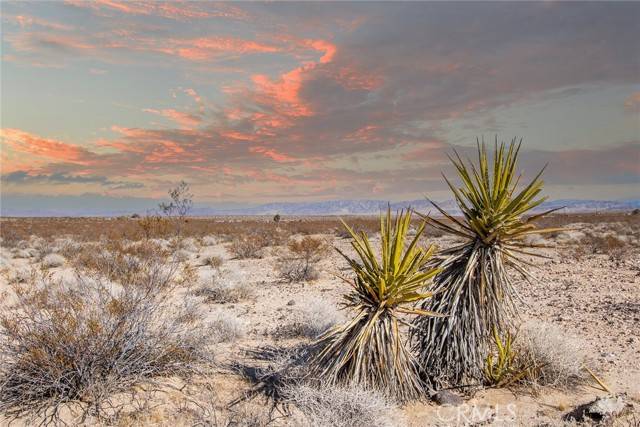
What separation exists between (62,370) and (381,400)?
3.74m

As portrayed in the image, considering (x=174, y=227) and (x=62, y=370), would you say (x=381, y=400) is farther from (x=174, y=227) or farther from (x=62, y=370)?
(x=174, y=227)

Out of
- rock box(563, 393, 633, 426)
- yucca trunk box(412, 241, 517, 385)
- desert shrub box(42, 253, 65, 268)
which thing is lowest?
rock box(563, 393, 633, 426)

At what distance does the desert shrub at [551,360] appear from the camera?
5.99 metres

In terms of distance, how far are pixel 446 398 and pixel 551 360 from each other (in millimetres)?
1851

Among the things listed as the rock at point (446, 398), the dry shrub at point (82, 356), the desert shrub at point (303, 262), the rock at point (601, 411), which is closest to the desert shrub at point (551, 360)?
the rock at point (601, 411)

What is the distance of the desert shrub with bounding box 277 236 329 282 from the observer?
1450 cm

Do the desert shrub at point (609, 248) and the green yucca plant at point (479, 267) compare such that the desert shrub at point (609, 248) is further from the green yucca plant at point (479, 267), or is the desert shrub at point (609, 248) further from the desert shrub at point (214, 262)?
the desert shrub at point (214, 262)

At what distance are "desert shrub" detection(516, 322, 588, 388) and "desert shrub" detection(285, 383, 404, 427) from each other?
2.41 meters

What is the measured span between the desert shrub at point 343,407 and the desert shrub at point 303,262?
9.48 metres

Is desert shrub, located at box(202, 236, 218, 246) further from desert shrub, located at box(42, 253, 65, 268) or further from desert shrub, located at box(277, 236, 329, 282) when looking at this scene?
desert shrub, located at box(277, 236, 329, 282)

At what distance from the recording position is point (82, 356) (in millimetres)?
5098

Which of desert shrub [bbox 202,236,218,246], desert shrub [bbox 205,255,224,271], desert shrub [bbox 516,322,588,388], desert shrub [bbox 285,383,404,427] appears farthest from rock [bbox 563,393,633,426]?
desert shrub [bbox 202,236,218,246]

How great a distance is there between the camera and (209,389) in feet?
18.2

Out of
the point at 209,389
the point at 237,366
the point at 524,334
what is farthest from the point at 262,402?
the point at 524,334
